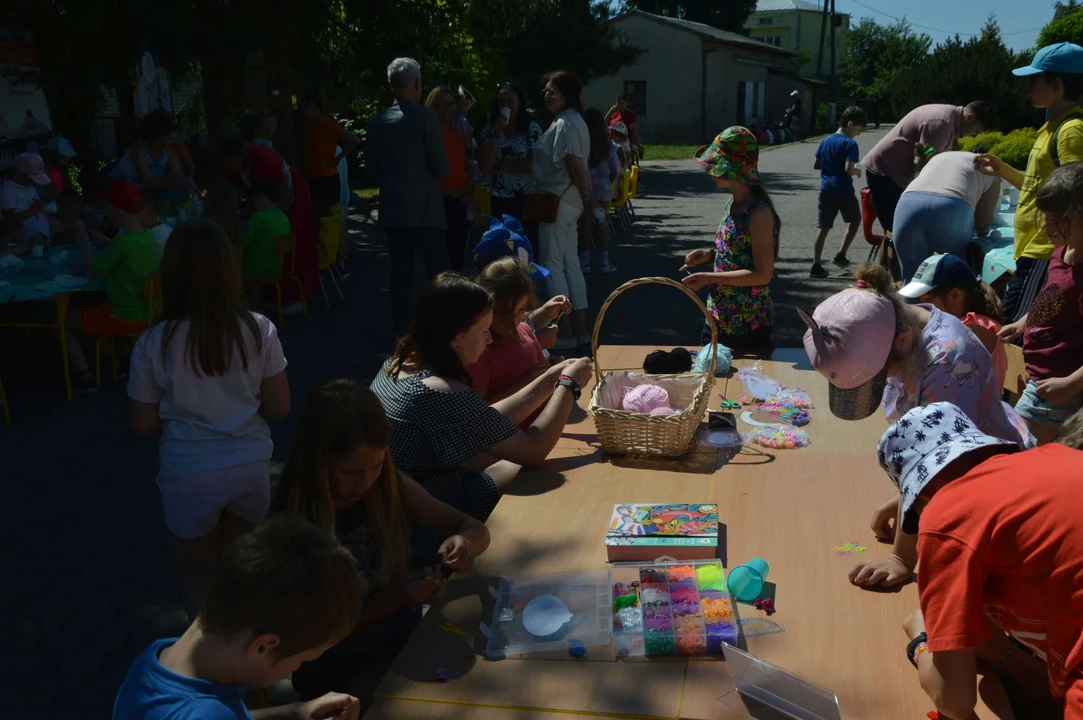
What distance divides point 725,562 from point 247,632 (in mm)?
1230

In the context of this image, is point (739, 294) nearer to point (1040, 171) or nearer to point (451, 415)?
point (1040, 171)

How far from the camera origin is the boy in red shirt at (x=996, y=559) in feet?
5.38

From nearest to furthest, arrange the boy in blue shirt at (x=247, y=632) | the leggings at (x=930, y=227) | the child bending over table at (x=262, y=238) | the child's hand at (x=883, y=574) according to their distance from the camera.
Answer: the boy in blue shirt at (x=247, y=632), the child's hand at (x=883, y=574), the leggings at (x=930, y=227), the child bending over table at (x=262, y=238)

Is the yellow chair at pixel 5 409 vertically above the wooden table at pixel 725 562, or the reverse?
the wooden table at pixel 725 562

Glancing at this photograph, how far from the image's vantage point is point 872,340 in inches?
90.5

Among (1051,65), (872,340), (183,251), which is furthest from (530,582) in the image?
(1051,65)

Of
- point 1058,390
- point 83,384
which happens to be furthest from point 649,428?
point 83,384

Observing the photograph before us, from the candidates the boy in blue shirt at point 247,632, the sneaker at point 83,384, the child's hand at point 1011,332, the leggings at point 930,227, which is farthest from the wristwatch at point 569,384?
the sneaker at point 83,384

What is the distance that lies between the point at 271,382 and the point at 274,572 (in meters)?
1.36

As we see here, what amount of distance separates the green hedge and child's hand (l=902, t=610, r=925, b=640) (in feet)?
28.7

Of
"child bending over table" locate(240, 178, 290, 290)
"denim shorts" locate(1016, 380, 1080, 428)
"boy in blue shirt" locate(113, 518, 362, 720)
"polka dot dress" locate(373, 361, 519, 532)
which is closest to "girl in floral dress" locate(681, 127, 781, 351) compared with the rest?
"denim shorts" locate(1016, 380, 1080, 428)

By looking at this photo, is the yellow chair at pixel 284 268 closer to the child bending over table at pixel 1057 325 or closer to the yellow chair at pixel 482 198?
the yellow chair at pixel 482 198

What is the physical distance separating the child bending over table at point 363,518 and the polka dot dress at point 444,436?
34 centimetres

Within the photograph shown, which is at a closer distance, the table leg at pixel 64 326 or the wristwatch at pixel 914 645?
the wristwatch at pixel 914 645
